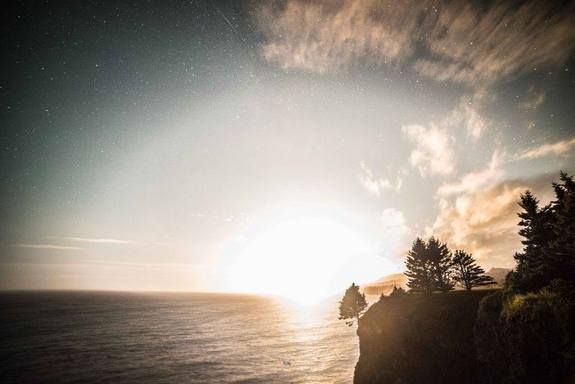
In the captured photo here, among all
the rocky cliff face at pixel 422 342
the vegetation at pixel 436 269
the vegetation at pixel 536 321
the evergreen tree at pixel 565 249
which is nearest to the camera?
the vegetation at pixel 536 321

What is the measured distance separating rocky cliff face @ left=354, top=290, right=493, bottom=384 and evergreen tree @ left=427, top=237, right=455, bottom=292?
6.72 meters

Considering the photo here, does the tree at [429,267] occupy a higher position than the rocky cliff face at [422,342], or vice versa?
the tree at [429,267]

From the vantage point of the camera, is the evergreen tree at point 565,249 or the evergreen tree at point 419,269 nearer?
the evergreen tree at point 565,249

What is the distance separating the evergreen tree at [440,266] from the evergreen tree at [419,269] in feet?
1.95

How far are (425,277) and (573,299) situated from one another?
26108mm

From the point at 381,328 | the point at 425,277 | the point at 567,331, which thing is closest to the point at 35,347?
the point at 381,328

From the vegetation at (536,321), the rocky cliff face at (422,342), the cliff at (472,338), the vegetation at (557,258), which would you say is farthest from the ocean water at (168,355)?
the vegetation at (557,258)

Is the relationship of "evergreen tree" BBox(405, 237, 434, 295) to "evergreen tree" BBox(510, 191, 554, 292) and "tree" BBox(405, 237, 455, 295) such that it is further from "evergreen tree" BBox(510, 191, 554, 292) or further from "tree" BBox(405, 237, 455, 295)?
"evergreen tree" BBox(510, 191, 554, 292)

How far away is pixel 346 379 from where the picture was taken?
48656mm

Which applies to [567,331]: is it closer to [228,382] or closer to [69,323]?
[228,382]

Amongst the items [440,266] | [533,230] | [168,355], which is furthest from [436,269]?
[168,355]

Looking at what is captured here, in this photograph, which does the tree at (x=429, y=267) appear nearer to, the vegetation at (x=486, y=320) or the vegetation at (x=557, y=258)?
the vegetation at (x=486, y=320)

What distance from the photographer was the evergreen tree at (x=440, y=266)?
4031cm

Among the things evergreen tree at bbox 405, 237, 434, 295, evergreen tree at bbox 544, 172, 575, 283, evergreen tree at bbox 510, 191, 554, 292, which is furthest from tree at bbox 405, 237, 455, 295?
evergreen tree at bbox 544, 172, 575, 283
